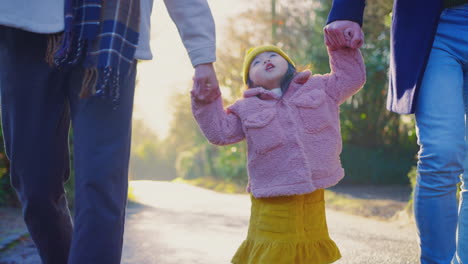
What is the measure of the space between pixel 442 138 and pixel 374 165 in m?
12.8

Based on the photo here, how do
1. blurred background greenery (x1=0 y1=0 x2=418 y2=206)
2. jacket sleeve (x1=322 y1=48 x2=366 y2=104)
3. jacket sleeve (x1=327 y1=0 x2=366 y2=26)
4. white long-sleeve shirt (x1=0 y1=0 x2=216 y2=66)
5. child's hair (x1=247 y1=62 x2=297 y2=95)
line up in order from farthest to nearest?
blurred background greenery (x1=0 y1=0 x2=418 y2=206), child's hair (x1=247 y1=62 x2=297 y2=95), jacket sleeve (x1=322 y1=48 x2=366 y2=104), jacket sleeve (x1=327 y1=0 x2=366 y2=26), white long-sleeve shirt (x1=0 y1=0 x2=216 y2=66)

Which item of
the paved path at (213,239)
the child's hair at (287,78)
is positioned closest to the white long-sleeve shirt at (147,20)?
the child's hair at (287,78)

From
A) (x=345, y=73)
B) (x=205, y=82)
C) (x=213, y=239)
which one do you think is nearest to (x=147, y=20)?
(x=205, y=82)

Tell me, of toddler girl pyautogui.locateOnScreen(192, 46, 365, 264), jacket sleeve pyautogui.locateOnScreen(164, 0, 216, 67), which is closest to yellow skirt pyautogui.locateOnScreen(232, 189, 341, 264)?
toddler girl pyautogui.locateOnScreen(192, 46, 365, 264)

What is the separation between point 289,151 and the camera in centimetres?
272

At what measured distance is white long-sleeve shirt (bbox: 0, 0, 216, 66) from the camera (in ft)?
6.43

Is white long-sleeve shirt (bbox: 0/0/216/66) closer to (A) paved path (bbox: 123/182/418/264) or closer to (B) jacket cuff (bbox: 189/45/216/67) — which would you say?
(B) jacket cuff (bbox: 189/45/216/67)

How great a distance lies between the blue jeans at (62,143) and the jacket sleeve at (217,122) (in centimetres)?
63

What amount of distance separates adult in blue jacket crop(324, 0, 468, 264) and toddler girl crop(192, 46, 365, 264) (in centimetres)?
50

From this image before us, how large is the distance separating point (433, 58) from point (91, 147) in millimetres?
1418

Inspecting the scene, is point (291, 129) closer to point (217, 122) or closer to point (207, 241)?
point (217, 122)

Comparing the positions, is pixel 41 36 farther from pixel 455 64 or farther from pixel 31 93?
pixel 455 64

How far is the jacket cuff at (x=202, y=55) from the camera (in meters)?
2.27

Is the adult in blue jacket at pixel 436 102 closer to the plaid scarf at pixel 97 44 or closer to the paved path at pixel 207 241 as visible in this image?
the plaid scarf at pixel 97 44
